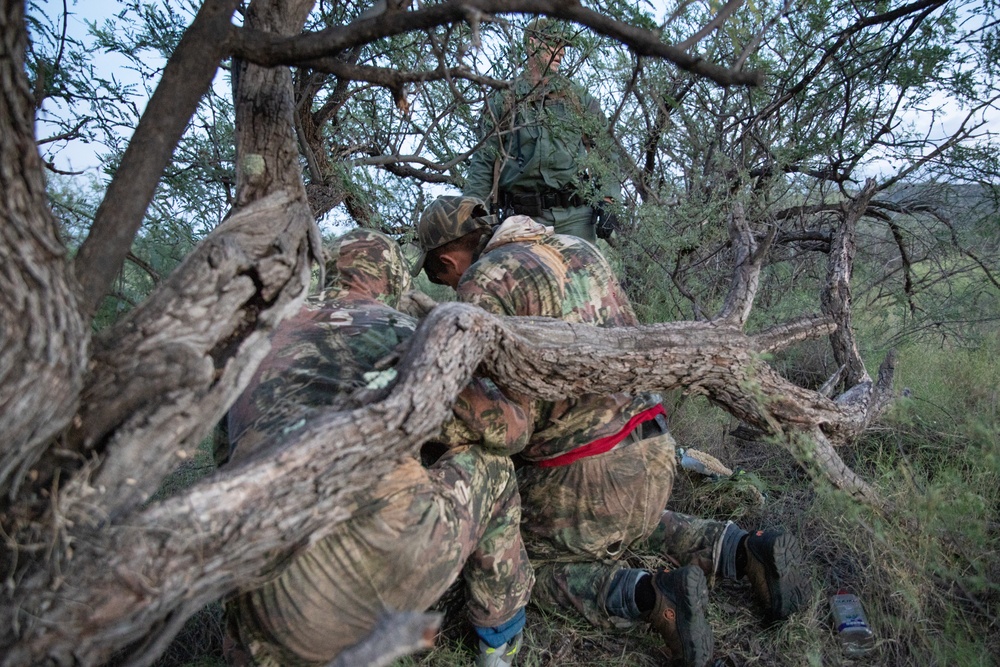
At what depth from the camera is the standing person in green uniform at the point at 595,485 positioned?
8.93ft

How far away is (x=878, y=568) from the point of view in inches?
104

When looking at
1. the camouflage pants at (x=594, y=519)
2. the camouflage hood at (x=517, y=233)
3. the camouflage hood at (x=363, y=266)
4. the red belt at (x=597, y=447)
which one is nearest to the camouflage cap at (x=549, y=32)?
the camouflage hood at (x=517, y=233)

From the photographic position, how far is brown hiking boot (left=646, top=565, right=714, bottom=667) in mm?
2488

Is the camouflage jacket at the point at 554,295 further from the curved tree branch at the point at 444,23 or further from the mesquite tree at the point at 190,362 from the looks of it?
the curved tree branch at the point at 444,23

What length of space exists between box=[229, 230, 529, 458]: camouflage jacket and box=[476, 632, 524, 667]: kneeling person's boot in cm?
71

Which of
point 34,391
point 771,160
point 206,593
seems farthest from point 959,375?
point 34,391

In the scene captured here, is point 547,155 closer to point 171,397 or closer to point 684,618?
point 684,618

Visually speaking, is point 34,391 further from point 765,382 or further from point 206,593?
point 765,382

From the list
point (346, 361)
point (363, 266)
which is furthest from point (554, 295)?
point (346, 361)

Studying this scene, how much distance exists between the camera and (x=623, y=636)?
110 inches

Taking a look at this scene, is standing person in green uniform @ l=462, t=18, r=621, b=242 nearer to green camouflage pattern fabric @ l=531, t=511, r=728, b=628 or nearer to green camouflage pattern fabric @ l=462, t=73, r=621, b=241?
green camouflage pattern fabric @ l=462, t=73, r=621, b=241

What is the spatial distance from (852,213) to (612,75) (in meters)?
1.67

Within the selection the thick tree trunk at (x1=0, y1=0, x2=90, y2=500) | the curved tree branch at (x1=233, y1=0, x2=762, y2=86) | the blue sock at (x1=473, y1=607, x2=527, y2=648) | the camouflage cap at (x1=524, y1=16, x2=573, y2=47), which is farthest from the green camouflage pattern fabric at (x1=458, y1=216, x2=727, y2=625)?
the thick tree trunk at (x1=0, y1=0, x2=90, y2=500)

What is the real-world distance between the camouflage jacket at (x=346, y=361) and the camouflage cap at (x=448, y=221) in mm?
327
